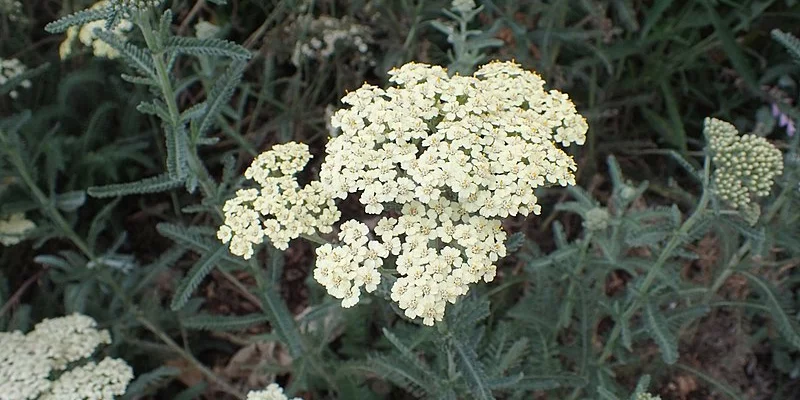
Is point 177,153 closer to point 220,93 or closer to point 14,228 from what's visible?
point 220,93

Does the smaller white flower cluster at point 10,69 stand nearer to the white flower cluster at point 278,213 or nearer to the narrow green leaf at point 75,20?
the narrow green leaf at point 75,20

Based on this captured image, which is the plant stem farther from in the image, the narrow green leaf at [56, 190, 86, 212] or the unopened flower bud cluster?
the narrow green leaf at [56, 190, 86, 212]

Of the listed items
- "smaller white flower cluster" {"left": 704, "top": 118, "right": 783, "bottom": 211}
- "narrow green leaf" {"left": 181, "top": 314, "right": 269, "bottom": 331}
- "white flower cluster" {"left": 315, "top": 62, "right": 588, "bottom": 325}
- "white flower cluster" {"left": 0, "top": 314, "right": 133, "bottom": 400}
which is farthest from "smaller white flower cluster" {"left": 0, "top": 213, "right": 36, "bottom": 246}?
"smaller white flower cluster" {"left": 704, "top": 118, "right": 783, "bottom": 211}

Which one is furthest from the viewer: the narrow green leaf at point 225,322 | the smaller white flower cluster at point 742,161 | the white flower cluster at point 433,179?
the narrow green leaf at point 225,322

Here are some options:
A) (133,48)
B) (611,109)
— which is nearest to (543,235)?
(611,109)

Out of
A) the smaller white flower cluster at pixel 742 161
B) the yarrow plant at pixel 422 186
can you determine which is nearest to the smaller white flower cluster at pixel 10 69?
the yarrow plant at pixel 422 186

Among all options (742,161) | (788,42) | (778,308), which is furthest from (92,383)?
(788,42)
